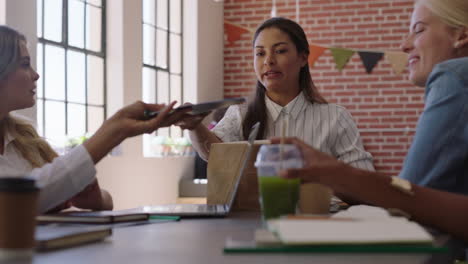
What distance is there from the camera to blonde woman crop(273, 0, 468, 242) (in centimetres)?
127

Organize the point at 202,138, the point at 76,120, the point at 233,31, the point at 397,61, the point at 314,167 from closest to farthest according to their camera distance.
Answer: the point at 314,167, the point at 202,138, the point at 76,120, the point at 397,61, the point at 233,31

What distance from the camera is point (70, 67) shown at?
541 centimetres

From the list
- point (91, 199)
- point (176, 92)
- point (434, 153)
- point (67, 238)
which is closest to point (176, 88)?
point (176, 92)

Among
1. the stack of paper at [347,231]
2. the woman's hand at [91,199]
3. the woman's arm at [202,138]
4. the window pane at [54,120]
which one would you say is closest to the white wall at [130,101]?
the window pane at [54,120]

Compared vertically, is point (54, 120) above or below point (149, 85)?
below

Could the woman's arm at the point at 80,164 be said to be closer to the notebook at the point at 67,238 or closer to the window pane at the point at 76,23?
the notebook at the point at 67,238

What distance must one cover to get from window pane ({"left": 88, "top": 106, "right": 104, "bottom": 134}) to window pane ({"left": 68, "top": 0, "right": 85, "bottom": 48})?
581mm

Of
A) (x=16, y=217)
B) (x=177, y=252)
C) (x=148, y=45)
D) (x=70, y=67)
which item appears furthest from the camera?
(x=148, y=45)

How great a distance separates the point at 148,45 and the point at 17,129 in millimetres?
4542

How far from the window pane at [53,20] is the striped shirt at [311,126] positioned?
2856 mm

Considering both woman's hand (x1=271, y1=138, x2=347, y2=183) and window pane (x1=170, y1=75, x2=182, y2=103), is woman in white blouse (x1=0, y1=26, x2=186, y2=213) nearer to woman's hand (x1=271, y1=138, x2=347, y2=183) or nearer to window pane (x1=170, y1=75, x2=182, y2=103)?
woman's hand (x1=271, y1=138, x2=347, y2=183)

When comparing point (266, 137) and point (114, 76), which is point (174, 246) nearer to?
point (266, 137)

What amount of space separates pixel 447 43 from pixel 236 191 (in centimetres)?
70

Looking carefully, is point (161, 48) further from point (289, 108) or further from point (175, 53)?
point (289, 108)
